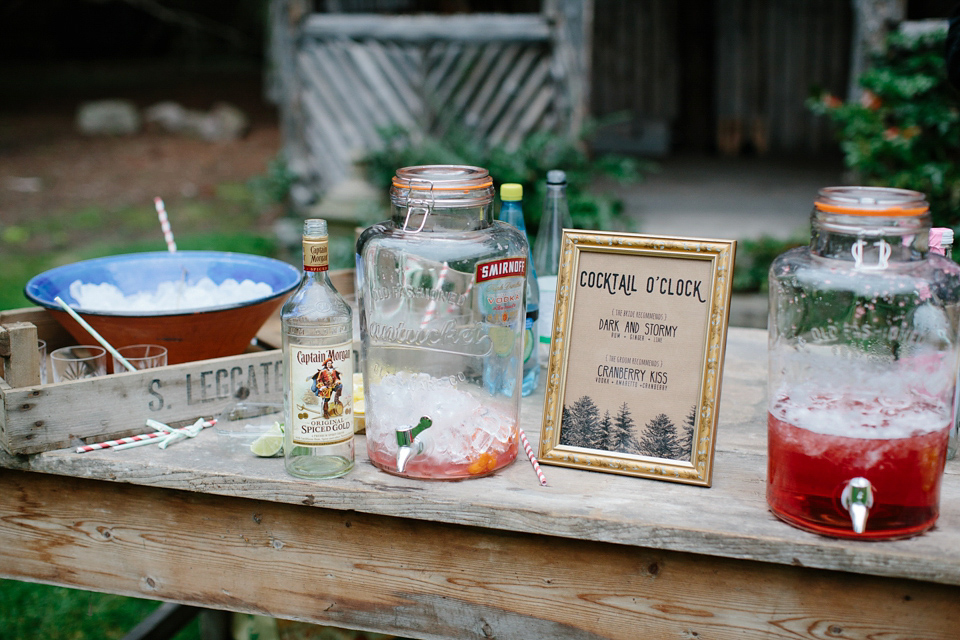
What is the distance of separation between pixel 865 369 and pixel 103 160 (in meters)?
9.65

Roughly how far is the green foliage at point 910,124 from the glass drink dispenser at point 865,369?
3471 millimetres

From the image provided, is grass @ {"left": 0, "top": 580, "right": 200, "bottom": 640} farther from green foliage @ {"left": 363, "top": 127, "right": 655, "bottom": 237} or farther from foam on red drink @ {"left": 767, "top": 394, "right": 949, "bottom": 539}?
green foliage @ {"left": 363, "top": 127, "right": 655, "bottom": 237}

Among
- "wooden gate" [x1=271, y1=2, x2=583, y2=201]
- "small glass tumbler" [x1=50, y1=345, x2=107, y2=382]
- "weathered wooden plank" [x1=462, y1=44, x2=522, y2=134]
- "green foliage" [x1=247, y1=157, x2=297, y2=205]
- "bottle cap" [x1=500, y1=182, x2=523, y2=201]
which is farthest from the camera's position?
"green foliage" [x1=247, y1=157, x2=297, y2=205]

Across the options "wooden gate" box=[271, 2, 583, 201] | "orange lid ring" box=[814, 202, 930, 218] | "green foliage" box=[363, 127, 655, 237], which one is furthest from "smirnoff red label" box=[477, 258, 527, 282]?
"wooden gate" box=[271, 2, 583, 201]

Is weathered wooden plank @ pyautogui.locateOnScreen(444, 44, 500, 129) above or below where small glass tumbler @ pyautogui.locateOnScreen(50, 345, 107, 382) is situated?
above

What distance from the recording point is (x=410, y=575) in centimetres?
139

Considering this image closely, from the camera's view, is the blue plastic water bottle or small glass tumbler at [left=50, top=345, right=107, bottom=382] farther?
the blue plastic water bottle

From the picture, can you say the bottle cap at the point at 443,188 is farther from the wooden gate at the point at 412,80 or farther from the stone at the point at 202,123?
the stone at the point at 202,123

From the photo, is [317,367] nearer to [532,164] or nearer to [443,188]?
[443,188]

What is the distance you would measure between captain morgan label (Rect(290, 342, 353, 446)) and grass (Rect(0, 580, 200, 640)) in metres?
1.72

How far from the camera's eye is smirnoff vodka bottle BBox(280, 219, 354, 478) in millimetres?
1319

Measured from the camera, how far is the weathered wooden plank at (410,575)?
4.07ft

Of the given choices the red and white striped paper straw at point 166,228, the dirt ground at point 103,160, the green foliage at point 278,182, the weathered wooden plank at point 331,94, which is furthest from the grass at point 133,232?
the red and white striped paper straw at point 166,228

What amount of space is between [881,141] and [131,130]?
908cm
